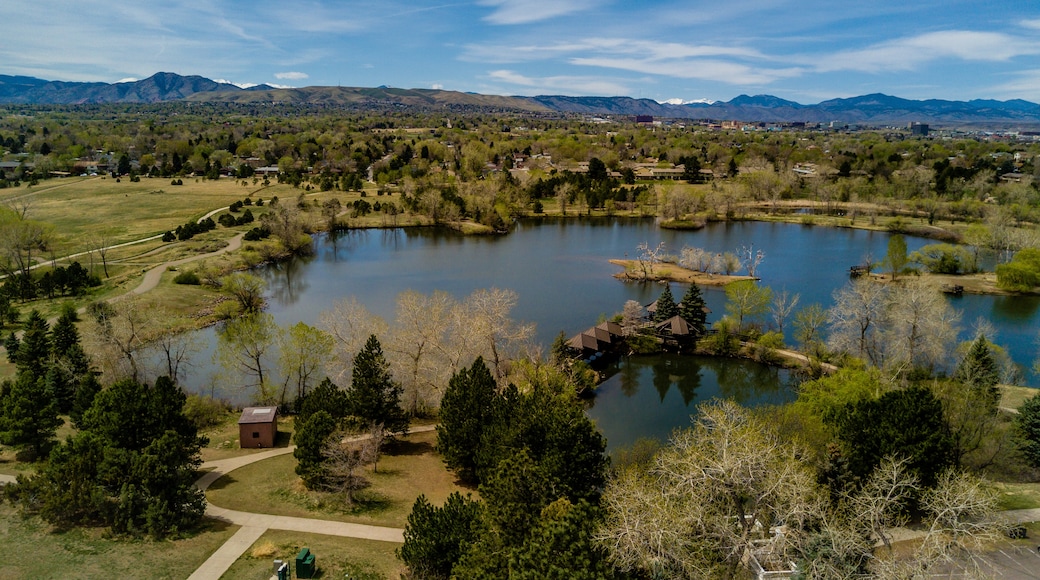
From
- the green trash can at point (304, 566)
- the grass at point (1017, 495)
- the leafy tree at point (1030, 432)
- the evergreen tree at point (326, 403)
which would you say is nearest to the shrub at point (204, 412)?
the evergreen tree at point (326, 403)

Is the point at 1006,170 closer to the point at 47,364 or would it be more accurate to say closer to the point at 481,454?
the point at 481,454

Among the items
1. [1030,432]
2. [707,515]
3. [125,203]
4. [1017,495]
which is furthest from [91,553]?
[125,203]

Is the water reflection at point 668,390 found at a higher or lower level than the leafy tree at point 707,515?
lower

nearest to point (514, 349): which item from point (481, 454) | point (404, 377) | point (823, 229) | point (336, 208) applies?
point (404, 377)

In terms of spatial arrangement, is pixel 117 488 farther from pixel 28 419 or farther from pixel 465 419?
pixel 465 419

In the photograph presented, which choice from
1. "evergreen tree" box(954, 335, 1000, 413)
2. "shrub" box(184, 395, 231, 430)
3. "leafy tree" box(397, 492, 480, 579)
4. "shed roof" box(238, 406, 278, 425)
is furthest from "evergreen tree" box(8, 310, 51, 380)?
"evergreen tree" box(954, 335, 1000, 413)

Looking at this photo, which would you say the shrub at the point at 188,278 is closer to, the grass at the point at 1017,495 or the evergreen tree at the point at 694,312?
the evergreen tree at the point at 694,312
